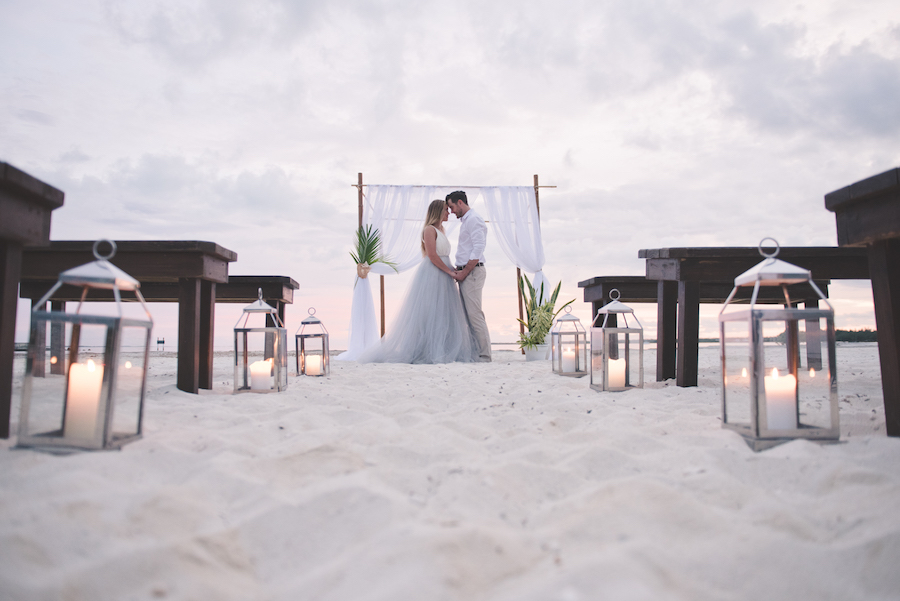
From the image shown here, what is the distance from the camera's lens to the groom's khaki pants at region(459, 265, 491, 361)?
5.05 m

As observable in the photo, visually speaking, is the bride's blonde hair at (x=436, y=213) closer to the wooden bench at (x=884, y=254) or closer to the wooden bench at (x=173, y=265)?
the wooden bench at (x=173, y=265)

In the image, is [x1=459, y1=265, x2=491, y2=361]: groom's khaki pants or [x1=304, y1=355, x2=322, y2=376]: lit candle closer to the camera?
[x1=304, y1=355, x2=322, y2=376]: lit candle

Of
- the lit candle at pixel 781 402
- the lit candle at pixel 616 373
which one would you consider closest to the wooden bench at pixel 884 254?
the lit candle at pixel 781 402

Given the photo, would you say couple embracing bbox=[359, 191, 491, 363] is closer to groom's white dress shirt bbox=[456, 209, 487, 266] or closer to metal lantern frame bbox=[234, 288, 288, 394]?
groom's white dress shirt bbox=[456, 209, 487, 266]

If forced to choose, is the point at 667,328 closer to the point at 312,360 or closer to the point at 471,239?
the point at 312,360

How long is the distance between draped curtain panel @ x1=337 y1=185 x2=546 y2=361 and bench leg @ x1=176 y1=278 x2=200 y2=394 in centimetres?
386

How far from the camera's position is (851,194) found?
143cm

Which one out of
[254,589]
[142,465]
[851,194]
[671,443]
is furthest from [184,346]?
[851,194]

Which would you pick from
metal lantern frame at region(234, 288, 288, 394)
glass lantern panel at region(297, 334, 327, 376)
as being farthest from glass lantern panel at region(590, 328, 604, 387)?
glass lantern panel at region(297, 334, 327, 376)

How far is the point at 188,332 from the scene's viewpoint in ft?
7.59

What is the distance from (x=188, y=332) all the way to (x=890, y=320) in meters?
2.70

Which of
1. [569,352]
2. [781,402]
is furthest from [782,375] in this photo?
[569,352]

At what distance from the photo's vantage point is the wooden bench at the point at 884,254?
1343 mm

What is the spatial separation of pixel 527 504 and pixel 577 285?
12.2 ft
